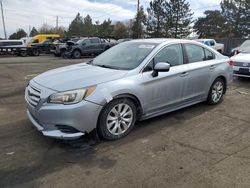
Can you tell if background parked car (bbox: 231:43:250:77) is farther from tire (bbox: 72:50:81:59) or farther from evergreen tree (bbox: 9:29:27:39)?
evergreen tree (bbox: 9:29:27:39)

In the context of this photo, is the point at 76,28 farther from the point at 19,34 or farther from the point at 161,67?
the point at 161,67

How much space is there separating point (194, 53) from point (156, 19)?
135ft

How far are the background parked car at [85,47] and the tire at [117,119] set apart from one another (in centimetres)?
1807

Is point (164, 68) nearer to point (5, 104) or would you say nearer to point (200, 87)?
point (200, 87)

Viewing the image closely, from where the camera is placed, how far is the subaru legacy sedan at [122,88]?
11.9ft

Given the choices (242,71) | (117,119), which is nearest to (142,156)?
(117,119)

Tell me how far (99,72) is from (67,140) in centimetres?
119

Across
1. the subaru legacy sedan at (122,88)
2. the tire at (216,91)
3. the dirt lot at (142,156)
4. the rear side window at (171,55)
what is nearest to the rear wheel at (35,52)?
the dirt lot at (142,156)

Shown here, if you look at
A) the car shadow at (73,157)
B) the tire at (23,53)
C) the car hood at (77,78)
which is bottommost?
the car shadow at (73,157)

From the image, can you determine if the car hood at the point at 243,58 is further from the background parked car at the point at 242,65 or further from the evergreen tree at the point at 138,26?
the evergreen tree at the point at 138,26

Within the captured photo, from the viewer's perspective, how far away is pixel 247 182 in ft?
9.82

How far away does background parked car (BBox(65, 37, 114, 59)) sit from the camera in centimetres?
2147

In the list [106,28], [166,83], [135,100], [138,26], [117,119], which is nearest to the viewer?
[117,119]

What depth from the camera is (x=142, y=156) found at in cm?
357
